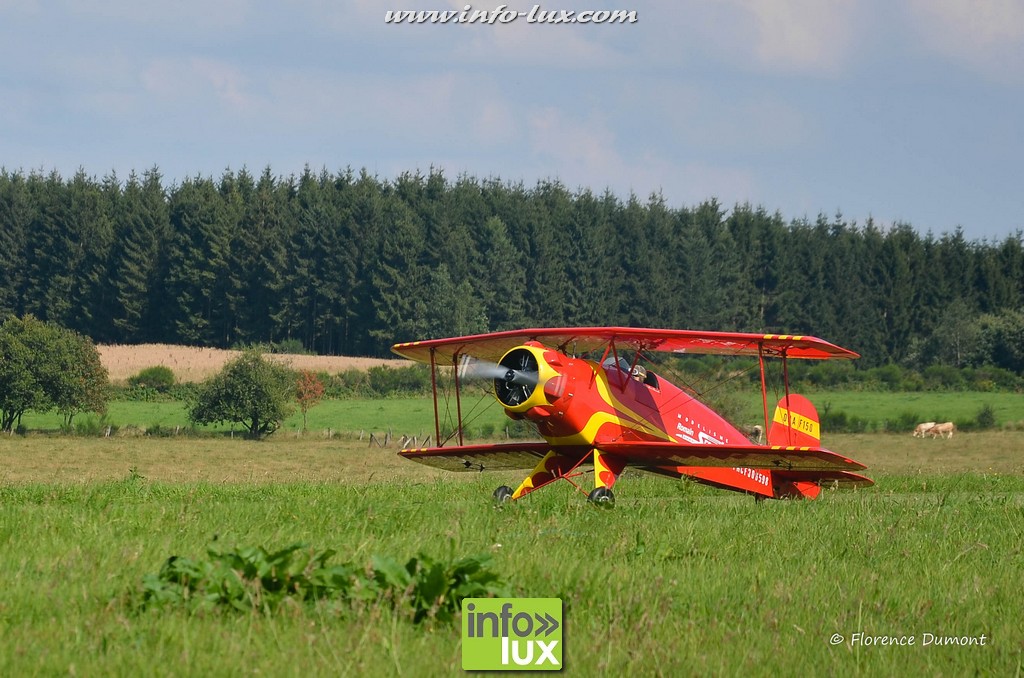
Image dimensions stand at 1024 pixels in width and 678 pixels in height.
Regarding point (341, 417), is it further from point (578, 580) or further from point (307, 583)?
point (307, 583)

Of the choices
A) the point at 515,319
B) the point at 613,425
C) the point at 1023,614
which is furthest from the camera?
the point at 515,319

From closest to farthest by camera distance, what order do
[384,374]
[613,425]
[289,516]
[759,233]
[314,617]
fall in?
[314,617]
[289,516]
[613,425]
[384,374]
[759,233]

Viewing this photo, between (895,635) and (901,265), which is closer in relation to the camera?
(895,635)

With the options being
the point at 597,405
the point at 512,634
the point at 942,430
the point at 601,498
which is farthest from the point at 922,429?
the point at 512,634

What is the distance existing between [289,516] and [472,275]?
8748 cm

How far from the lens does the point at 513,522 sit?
9.91 metres

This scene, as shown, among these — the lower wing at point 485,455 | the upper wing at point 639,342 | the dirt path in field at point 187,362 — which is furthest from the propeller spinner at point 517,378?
the dirt path in field at point 187,362

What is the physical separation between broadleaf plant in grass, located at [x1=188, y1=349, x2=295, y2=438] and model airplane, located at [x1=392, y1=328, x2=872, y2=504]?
33.7 meters

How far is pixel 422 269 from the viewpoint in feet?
306

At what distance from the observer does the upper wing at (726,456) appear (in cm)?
1387

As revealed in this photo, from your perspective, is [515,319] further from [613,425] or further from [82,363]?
[613,425]

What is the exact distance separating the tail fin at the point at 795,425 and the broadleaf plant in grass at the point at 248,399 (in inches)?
1357

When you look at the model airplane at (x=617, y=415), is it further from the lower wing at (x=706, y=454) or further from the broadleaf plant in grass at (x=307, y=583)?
the broadleaf plant in grass at (x=307, y=583)

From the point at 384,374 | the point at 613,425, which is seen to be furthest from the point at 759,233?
the point at 613,425
